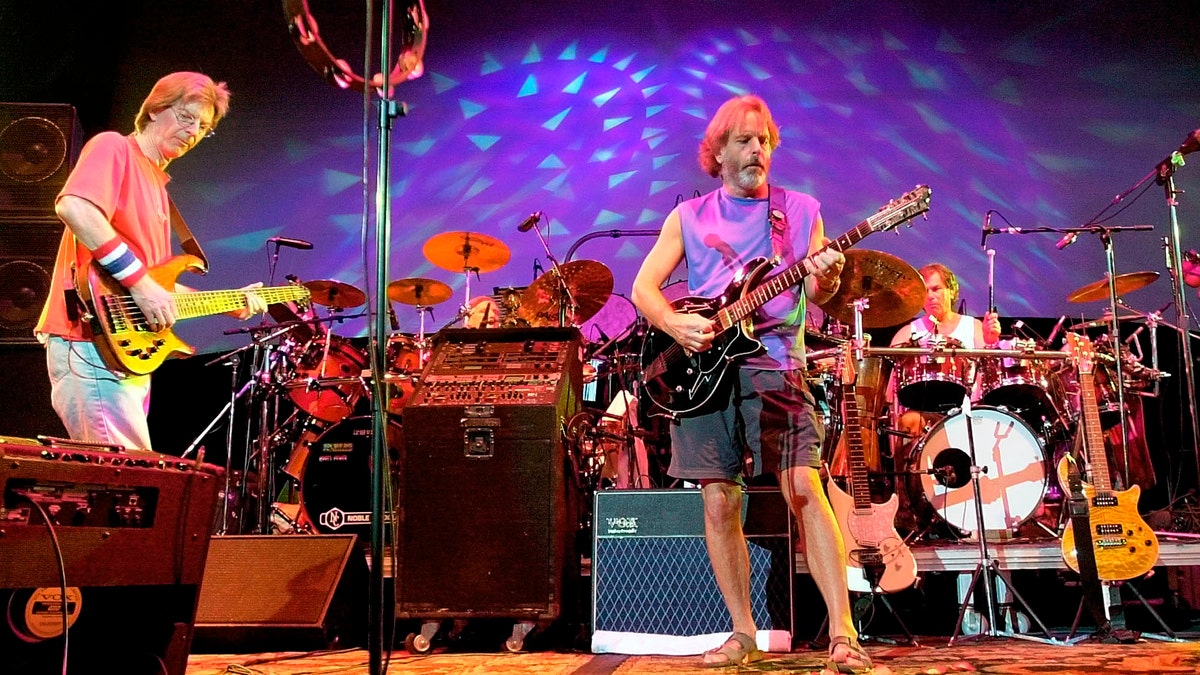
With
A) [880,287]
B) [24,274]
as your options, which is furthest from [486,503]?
[880,287]

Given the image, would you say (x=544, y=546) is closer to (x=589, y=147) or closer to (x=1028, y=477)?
(x=1028, y=477)

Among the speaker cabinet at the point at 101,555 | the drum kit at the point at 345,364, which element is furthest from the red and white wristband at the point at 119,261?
the drum kit at the point at 345,364

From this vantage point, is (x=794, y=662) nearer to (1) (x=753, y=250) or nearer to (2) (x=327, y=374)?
(1) (x=753, y=250)

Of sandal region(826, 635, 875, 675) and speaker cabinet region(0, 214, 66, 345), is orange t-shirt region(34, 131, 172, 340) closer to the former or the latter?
speaker cabinet region(0, 214, 66, 345)

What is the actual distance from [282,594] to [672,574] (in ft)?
5.22

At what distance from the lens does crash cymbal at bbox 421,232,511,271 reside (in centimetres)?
656

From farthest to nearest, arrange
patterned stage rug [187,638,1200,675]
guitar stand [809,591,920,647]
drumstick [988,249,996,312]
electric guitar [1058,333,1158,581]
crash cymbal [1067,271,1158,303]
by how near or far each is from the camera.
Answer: drumstick [988,249,996,312]
crash cymbal [1067,271,1158,303]
electric guitar [1058,333,1158,581]
guitar stand [809,591,920,647]
patterned stage rug [187,638,1200,675]

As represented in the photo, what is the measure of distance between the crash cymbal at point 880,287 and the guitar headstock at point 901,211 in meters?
2.18

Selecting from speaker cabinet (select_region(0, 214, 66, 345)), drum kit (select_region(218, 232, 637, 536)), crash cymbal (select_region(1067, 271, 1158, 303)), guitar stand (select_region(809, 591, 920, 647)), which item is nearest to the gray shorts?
guitar stand (select_region(809, 591, 920, 647))

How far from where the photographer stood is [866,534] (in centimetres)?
413

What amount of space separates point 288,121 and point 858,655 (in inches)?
231

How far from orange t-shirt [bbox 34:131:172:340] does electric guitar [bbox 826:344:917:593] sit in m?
2.97

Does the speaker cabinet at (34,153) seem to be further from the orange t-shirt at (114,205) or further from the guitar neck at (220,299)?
the guitar neck at (220,299)

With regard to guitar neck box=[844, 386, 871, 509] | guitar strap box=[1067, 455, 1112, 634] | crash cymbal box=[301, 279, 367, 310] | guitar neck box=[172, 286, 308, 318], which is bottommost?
guitar strap box=[1067, 455, 1112, 634]
